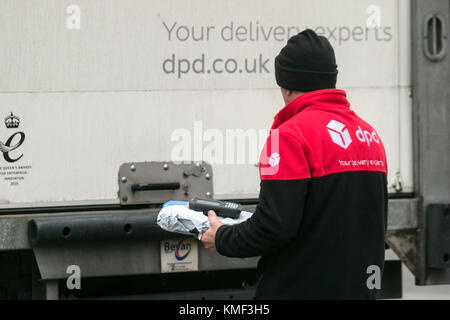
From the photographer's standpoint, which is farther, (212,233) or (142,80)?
(142,80)

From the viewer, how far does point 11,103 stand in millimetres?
3459

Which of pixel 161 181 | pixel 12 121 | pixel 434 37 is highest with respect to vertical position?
pixel 434 37

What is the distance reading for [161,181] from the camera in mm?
3598

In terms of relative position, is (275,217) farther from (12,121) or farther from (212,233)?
(12,121)

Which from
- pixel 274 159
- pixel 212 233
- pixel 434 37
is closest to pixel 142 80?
pixel 212 233

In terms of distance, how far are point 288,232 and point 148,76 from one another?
1.45 m

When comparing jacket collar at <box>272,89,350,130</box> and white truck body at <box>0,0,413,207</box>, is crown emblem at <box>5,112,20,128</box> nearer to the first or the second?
white truck body at <box>0,0,413,207</box>

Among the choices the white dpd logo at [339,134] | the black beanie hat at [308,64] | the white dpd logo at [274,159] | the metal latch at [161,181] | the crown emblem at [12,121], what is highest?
the black beanie hat at [308,64]

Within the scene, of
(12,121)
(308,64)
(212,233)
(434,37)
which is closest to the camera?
(308,64)

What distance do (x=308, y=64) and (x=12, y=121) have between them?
1567 millimetres

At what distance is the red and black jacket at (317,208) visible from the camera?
237 centimetres

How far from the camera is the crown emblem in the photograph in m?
3.45

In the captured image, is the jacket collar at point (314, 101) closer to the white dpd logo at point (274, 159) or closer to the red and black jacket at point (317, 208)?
the red and black jacket at point (317, 208)

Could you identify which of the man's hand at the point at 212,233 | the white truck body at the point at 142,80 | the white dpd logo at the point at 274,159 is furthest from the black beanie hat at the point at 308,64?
the white truck body at the point at 142,80
